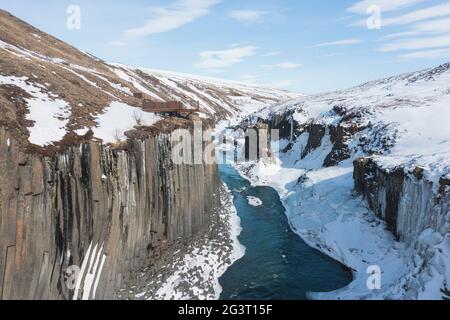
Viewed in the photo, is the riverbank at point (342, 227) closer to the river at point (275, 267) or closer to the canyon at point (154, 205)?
the canyon at point (154, 205)

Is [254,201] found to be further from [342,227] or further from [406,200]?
[406,200]

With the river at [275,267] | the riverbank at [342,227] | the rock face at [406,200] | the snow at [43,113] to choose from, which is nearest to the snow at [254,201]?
the river at [275,267]

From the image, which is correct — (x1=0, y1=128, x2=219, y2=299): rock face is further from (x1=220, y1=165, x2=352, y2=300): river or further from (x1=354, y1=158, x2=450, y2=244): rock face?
(x1=354, y1=158, x2=450, y2=244): rock face

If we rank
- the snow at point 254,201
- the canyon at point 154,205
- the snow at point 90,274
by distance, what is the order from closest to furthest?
the canyon at point 154,205 < the snow at point 90,274 < the snow at point 254,201

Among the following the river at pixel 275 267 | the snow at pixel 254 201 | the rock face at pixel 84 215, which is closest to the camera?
the rock face at pixel 84 215

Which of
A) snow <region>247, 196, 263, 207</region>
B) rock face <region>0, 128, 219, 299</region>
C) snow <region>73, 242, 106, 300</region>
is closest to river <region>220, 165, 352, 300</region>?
snow <region>247, 196, 263, 207</region>
